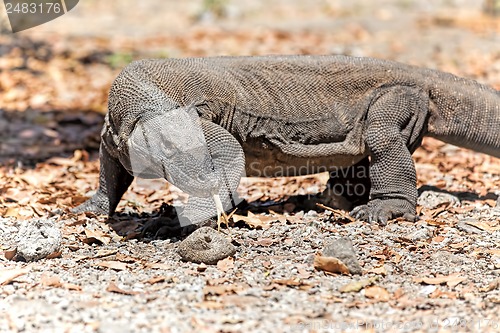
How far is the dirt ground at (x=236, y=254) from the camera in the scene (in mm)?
3902

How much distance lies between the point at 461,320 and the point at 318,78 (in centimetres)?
257

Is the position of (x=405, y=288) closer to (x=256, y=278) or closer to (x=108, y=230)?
(x=256, y=278)

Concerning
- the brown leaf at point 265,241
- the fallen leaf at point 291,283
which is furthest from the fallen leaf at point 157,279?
the brown leaf at point 265,241

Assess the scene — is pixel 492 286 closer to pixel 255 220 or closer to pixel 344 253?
pixel 344 253

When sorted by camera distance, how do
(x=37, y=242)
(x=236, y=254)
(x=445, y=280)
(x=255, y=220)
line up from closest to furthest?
(x=445, y=280), (x=37, y=242), (x=236, y=254), (x=255, y=220)

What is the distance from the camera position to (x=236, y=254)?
192 inches

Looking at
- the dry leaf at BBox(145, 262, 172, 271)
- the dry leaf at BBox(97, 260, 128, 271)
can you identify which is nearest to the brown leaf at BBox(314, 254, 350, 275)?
the dry leaf at BBox(145, 262, 172, 271)

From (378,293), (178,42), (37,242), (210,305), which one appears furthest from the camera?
(178,42)

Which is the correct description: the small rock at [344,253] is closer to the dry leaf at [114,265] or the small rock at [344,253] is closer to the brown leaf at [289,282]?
the brown leaf at [289,282]

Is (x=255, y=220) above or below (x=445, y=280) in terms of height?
below

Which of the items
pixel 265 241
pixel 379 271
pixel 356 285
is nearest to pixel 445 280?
pixel 379 271

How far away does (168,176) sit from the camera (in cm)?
506

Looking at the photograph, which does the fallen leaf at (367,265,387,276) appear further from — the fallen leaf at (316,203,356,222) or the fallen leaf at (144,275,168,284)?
the fallen leaf at (144,275,168,284)

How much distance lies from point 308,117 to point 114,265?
203 centimetres
